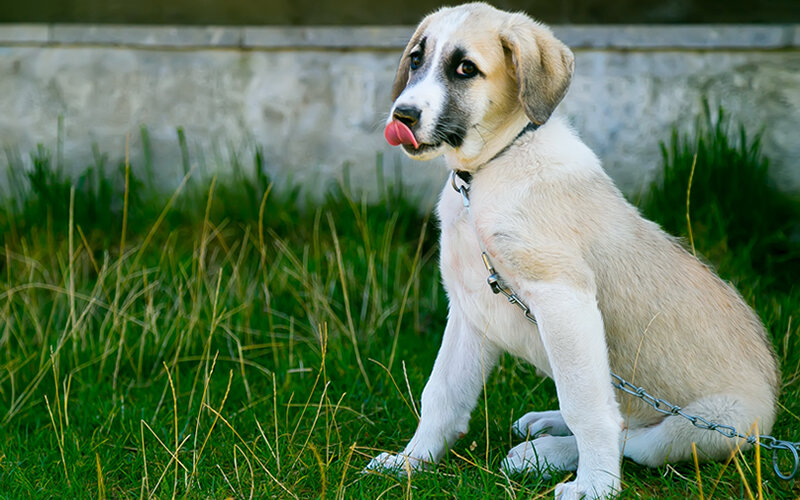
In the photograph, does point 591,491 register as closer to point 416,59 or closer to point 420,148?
point 420,148

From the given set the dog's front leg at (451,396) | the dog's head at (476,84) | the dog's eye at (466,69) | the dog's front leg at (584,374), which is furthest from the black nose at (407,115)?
the dog's front leg at (451,396)

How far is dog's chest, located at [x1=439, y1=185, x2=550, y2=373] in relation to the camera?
314 centimetres

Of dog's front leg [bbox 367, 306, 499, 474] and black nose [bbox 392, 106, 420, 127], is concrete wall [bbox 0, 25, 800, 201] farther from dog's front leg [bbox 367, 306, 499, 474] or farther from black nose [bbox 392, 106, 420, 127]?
black nose [bbox 392, 106, 420, 127]

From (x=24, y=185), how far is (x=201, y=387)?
2.79 metres

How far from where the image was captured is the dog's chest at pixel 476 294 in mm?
3143

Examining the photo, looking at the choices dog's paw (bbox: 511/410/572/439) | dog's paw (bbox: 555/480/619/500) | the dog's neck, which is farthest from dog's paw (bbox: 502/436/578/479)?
the dog's neck

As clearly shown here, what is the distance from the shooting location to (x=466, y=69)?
3074 millimetres

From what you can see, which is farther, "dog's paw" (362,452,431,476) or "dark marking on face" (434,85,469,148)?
"dog's paw" (362,452,431,476)

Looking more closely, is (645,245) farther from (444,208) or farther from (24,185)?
(24,185)

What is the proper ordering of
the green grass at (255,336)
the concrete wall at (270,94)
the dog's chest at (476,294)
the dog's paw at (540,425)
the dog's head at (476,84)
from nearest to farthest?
the dog's head at (476,84) < the dog's chest at (476,294) < the green grass at (255,336) < the dog's paw at (540,425) < the concrete wall at (270,94)

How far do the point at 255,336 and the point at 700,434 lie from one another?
8.64 ft

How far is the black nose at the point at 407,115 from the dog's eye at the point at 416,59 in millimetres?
325

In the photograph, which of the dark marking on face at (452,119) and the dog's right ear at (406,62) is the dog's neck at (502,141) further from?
the dog's right ear at (406,62)

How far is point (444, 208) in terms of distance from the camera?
10.9ft
